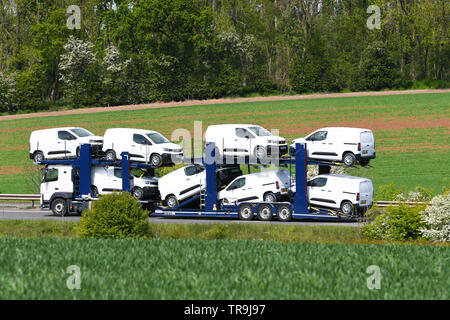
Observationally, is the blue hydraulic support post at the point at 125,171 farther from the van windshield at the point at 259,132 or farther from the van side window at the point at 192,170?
the van windshield at the point at 259,132

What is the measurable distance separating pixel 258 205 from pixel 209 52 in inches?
2107

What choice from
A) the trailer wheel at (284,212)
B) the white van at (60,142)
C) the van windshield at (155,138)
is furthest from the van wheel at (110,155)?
the trailer wheel at (284,212)

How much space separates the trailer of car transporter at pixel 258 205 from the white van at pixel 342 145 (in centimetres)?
41

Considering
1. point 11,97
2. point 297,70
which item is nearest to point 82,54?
point 11,97

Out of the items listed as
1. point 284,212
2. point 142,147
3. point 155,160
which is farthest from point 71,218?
point 284,212

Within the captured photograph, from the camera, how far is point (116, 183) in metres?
30.6

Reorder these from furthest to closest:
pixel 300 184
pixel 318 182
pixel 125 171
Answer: pixel 125 171 → pixel 318 182 → pixel 300 184

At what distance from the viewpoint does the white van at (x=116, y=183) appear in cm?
3019

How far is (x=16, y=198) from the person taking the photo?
37625 millimetres

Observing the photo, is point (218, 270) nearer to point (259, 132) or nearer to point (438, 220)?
point (438, 220)

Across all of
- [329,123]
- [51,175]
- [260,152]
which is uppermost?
[260,152]

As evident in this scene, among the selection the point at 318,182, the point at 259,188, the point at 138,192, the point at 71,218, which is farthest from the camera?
the point at 71,218
